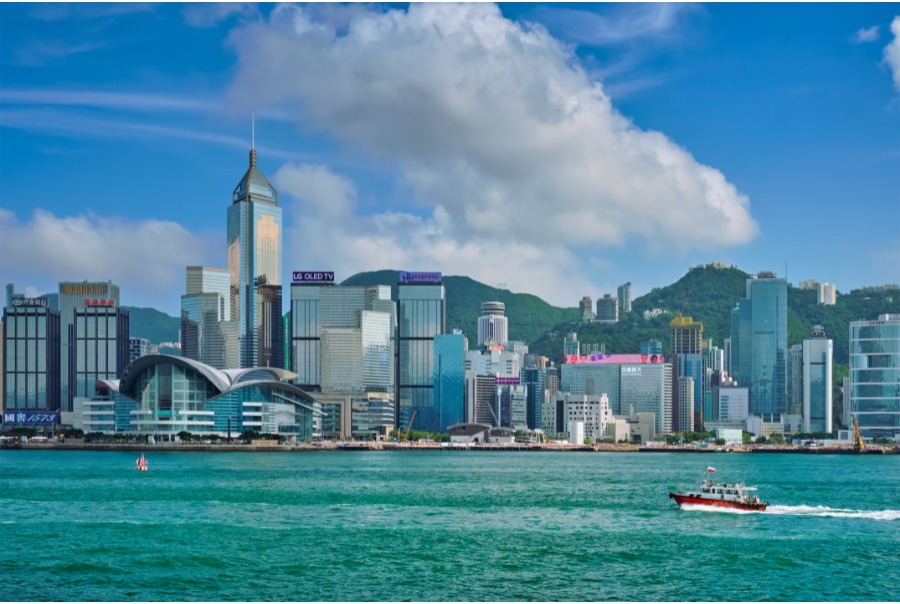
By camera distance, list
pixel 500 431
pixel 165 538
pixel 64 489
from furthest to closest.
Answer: pixel 500 431, pixel 64 489, pixel 165 538

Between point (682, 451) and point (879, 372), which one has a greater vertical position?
point (879, 372)

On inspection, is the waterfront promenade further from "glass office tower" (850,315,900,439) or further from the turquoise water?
the turquoise water

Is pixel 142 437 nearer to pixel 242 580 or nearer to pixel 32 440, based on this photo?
pixel 32 440

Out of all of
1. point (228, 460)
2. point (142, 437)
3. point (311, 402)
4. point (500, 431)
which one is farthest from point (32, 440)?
point (500, 431)

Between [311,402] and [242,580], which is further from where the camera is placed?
[311,402]

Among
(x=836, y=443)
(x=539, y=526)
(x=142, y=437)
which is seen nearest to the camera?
(x=539, y=526)

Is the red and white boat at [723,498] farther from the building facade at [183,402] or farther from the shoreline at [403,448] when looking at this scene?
the building facade at [183,402]
